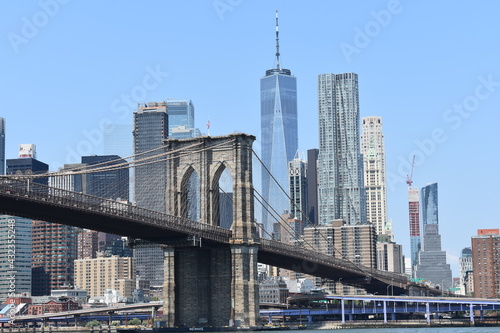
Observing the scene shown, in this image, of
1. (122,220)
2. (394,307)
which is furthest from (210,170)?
(394,307)

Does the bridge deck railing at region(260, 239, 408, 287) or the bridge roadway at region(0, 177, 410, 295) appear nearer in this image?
the bridge roadway at region(0, 177, 410, 295)

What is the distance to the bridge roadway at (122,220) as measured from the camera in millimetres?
78250

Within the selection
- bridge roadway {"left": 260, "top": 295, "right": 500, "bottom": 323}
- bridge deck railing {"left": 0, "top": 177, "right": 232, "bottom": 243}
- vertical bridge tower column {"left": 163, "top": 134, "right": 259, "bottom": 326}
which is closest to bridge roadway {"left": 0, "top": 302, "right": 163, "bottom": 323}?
bridge roadway {"left": 260, "top": 295, "right": 500, "bottom": 323}

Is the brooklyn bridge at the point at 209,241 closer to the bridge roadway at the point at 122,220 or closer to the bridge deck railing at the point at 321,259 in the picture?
the bridge roadway at the point at 122,220

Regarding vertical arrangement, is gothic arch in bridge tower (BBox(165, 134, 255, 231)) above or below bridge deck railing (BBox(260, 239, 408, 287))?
above

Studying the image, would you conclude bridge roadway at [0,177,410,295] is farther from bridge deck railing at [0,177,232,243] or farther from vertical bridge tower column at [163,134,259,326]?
vertical bridge tower column at [163,134,259,326]

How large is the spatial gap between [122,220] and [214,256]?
61.7ft

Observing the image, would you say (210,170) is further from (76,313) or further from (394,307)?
(76,313)

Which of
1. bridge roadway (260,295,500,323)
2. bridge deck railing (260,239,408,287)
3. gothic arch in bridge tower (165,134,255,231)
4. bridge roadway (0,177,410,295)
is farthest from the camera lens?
bridge roadway (260,295,500,323)

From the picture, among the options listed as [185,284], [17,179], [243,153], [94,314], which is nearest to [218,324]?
[185,284]

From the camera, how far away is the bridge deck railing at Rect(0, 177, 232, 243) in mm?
77125

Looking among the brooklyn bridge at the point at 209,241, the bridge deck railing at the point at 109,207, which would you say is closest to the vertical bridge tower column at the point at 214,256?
the brooklyn bridge at the point at 209,241

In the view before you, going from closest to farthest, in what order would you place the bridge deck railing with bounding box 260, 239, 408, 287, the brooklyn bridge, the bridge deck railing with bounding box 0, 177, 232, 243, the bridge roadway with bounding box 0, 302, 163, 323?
1. the bridge deck railing with bounding box 0, 177, 232, 243
2. the brooklyn bridge
3. the bridge deck railing with bounding box 260, 239, 408, 287
4. the bridge roadway with bounding box 0, 302, 163, 323

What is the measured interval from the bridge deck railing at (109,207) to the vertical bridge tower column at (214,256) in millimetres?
2048
